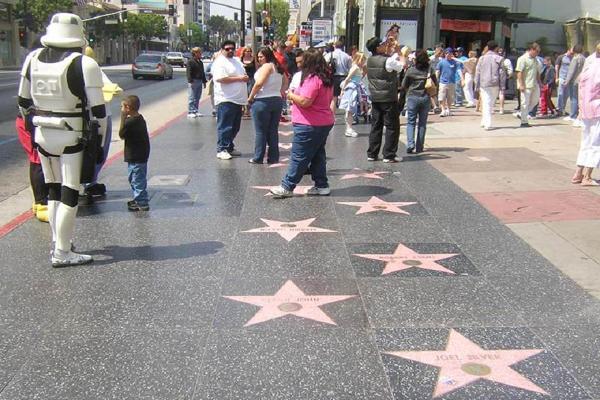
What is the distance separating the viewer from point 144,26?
99.6 meters

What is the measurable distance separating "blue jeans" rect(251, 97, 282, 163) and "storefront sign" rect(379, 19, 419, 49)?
13361 mm

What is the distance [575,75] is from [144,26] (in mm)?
94484

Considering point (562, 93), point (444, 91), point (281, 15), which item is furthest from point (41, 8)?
point (562, 93)

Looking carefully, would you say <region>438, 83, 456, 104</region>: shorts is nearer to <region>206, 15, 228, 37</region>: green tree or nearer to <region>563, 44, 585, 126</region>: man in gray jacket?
<region>563, 44, 585, 126</region>: man in gray jacket

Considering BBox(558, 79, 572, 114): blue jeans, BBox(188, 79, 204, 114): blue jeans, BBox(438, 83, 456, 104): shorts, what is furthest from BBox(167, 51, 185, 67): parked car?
BBox(558, 79, 572, 114): blue jeans

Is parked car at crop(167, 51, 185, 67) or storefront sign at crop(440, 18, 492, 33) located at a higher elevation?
storefront sign at crop(440, 18, 492, 33)

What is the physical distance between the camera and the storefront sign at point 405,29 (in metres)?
21.5

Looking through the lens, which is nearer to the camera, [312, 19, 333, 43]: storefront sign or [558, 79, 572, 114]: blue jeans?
[558, 79, 572, 114]: blue jeans

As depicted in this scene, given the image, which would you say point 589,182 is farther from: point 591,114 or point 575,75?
point 575,75

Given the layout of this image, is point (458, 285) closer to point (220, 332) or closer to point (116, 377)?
point (220, 332)

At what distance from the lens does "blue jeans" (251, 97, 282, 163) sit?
9133 mm

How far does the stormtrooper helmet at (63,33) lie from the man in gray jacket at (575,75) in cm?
1163

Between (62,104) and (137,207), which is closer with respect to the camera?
(62,104)

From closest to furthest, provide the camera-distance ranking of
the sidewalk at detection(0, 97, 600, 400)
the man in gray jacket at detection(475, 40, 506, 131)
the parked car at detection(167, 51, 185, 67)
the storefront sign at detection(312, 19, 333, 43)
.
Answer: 1. the sidewalk at detection(0, 97, 600, 400)
2. the man in gray jacket at detection(475, 40, 506, 131)
3. the storefront sign at detection(312, 19, 333, 43)
4. the parked car at detection(167, 51, 185, 67)
